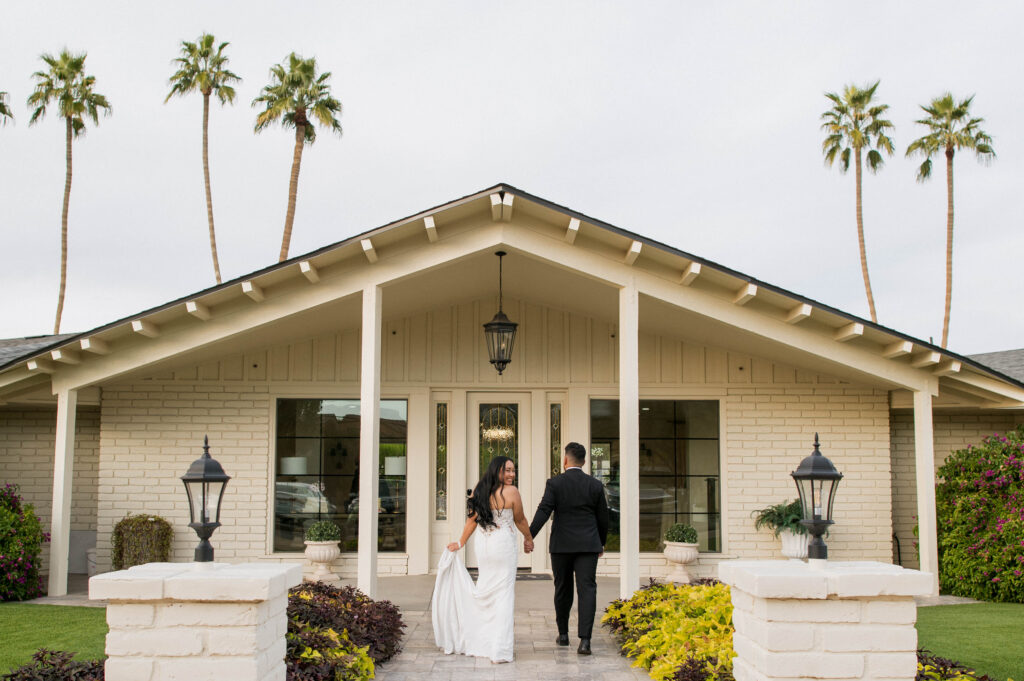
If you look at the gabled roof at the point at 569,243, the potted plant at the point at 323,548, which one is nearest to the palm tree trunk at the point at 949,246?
the gabled roof at the point at 569,243

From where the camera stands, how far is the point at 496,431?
11.0m

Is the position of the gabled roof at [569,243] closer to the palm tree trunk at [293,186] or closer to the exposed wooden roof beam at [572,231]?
the exposed wooden roof beam at [572,231]

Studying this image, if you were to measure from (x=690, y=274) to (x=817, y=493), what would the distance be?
433 cm

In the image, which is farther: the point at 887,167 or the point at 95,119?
the point at 887,167

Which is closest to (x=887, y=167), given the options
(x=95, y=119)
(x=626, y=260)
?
(x=626, y=260)

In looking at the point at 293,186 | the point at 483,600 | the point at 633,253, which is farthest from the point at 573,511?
the point at 293,186

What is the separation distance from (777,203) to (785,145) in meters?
2.07

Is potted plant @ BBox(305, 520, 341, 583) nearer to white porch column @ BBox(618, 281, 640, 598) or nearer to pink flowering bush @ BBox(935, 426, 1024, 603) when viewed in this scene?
white porch column @ BBox(618, 281, 640, 598)

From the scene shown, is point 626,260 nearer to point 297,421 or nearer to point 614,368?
point 614,368

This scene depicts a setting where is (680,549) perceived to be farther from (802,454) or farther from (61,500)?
(61,500)

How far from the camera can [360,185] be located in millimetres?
29469

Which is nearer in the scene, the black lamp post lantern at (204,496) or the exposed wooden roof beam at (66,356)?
the black lamp post lantern at (204,496)

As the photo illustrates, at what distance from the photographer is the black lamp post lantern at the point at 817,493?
4289 mm

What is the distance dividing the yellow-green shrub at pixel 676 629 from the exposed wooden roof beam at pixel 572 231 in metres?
3.11
